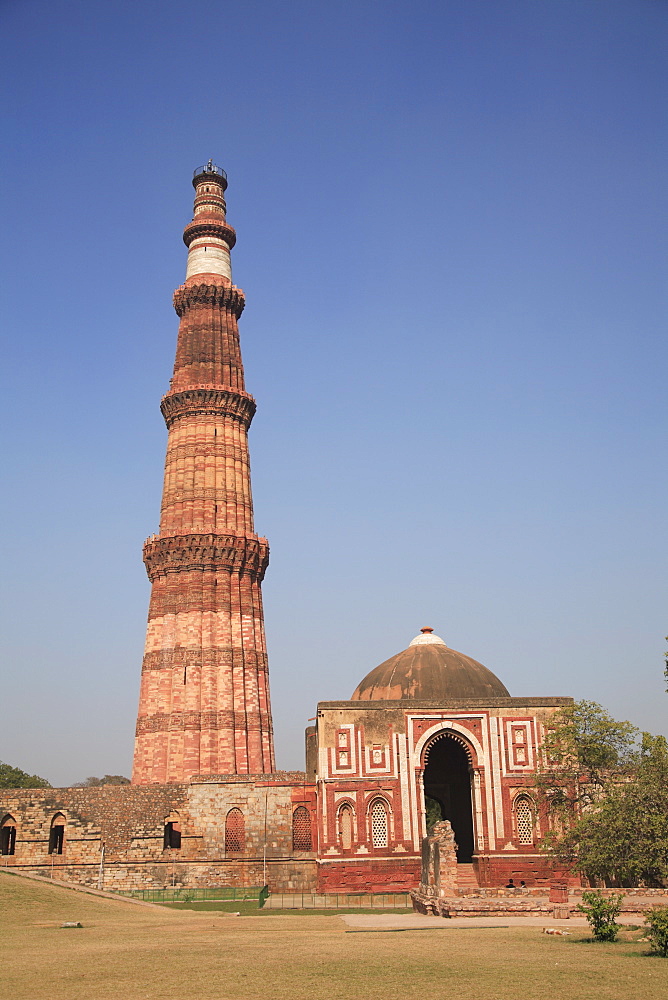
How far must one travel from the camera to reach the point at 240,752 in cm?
4062

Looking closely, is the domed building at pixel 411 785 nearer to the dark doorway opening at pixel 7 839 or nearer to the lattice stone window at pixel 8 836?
the lattice stone window at pixel 8 836

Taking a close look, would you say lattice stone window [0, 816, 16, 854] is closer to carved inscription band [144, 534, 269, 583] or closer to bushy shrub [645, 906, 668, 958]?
carved inscription band [144, 534, 269, 583]

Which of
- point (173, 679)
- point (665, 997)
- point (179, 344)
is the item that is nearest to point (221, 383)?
point (179, 344)

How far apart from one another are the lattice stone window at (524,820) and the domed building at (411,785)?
1.3 inches

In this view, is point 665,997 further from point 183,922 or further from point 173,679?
point 173,679

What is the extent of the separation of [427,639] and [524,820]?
328 inches

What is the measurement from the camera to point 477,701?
33094mm

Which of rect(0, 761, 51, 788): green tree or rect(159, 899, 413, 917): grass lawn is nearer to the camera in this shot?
rect(159, 899, 413, 917): grass lawn

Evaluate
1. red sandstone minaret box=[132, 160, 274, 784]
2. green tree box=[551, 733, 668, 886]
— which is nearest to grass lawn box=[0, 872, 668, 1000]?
green tree box=[551, 733, 668, 886]

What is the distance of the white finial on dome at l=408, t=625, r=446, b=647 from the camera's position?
3750 cm

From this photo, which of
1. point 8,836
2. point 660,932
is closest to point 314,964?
point 660,932

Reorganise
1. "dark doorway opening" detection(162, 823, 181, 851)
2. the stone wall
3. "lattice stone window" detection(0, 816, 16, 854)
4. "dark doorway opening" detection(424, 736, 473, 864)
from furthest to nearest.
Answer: "dark doorway opening" detection(424, 736, 473, 864) < "lattice stone window" detection(0, 816, 16, 854) < "dark doorway opening" detection(162, 823, 181, 851) < the stone wall

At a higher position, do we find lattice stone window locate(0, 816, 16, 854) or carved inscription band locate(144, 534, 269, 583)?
carved inscription band locate(144, 534, 269, 583)

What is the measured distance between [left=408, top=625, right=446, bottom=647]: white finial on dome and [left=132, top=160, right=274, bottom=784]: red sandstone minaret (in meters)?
8.66
